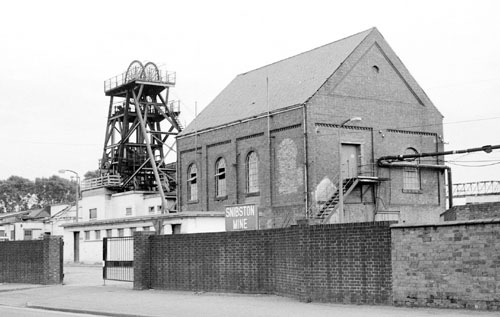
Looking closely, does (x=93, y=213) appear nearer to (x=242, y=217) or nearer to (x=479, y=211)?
(x=242, y=217)

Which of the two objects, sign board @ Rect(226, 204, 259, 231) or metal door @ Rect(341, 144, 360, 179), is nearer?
sign board @ Rect(226, 204, 259, 231)

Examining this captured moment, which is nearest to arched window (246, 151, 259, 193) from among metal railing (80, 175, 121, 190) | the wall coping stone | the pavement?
the pavement

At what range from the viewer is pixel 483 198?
61906mm

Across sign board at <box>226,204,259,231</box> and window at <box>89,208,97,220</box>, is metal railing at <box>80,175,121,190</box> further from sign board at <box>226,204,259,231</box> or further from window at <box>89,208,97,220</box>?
sign board at <box>226,204,259,231</box>

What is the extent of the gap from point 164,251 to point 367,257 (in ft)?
32.5

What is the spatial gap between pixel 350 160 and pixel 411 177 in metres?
4.60

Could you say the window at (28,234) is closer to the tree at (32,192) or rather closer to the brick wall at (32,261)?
the brick wall at (32,261)

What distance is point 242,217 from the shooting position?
26859 mm

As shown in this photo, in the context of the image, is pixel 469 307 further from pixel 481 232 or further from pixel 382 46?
pixel 382 46

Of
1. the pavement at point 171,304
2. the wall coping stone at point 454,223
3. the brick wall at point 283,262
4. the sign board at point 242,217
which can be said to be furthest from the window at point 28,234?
the wall coping stone at point 454,223

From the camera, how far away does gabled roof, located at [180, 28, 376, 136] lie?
4328cm

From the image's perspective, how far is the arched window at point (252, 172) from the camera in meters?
45.3

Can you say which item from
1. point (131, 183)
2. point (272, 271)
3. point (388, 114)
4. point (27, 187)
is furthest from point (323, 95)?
point (27, 187)

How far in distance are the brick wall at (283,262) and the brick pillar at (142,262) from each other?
4 centimetres
